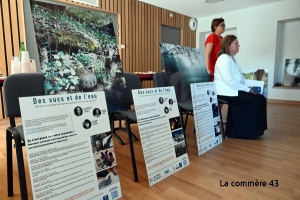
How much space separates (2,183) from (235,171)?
1.82 m

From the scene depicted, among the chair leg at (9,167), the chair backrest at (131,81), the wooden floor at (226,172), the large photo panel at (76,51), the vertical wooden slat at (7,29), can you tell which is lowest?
the wooden floor at (226,172)

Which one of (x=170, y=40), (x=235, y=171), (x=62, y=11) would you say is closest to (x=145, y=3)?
(x=170, y=40)

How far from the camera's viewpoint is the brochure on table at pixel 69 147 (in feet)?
3.32

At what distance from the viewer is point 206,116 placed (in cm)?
216

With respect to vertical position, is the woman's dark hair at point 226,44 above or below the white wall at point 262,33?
below

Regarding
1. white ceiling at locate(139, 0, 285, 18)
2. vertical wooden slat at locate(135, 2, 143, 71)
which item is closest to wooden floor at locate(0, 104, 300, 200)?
vertical wooden slat at locate(135, 2, 143, 71)

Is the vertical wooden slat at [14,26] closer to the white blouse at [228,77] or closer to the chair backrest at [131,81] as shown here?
the chair backrest at [131,81]

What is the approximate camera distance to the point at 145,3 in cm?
607

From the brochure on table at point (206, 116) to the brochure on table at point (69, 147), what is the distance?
1.00 metres

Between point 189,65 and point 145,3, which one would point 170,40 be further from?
point 189,65

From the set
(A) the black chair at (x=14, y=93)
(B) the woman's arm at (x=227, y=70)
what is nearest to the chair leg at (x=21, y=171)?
(A) the black chair at (x=14, y=93)

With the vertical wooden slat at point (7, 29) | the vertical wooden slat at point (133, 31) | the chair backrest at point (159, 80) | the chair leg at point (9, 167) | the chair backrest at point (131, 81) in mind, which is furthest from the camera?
the vertical wooden slat at point (133, 31)

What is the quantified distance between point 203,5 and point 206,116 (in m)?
5.02

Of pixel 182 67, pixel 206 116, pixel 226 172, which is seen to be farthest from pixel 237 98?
pixel 226 172
